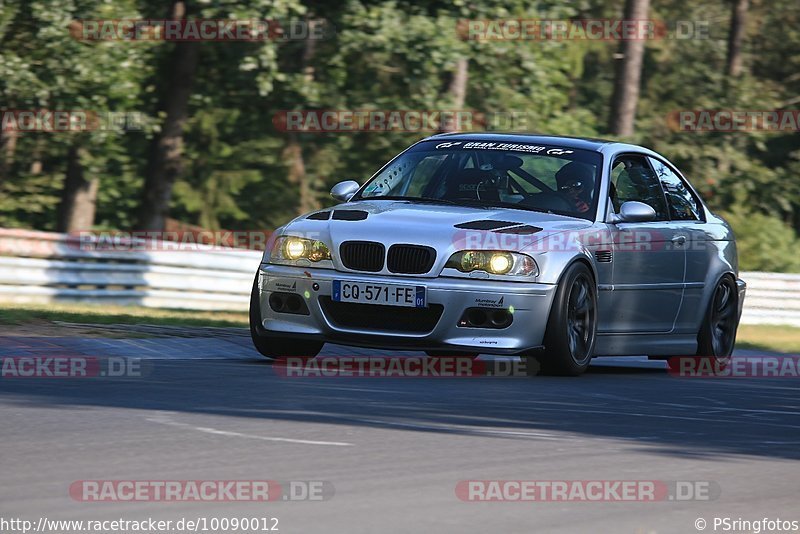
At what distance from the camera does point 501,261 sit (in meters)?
9.71

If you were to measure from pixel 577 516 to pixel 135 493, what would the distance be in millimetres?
1504

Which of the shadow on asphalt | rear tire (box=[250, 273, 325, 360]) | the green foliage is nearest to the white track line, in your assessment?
the shadow on asphalt

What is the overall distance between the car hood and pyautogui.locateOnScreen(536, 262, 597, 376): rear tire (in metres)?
0.34

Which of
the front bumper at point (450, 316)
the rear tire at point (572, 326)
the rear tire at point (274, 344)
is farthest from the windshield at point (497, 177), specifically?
the rear tire at point (274, 344)

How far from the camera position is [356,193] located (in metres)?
11.4

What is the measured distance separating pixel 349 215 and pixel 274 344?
1.00 meters

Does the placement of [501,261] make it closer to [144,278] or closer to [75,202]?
[144,278]

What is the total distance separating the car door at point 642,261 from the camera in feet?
35.7

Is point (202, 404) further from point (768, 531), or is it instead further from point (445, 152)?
point (445, 152)

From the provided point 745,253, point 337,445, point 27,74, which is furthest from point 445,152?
point 745,253

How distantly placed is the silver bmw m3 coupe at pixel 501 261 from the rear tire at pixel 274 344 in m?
0.01

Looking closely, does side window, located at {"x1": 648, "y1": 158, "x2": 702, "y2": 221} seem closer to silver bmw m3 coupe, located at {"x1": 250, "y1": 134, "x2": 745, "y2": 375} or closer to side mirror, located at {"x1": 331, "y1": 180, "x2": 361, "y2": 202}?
silver bmw m3 coupe, located at {"x1": 250, "y1": 134, "x2": 745, "y2": 375}

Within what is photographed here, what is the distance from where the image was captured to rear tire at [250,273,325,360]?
406 inches

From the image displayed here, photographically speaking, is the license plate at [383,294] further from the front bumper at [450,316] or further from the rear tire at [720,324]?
the rear tire at [720,324]
